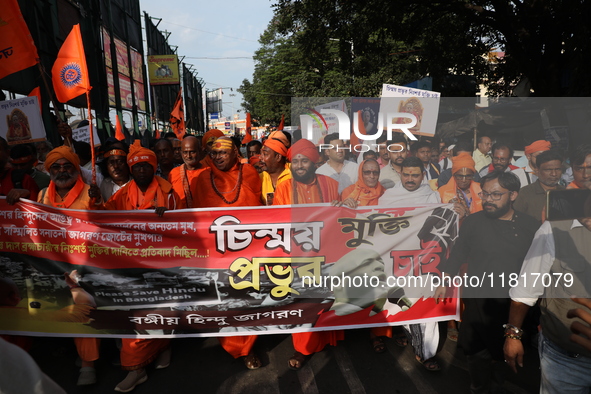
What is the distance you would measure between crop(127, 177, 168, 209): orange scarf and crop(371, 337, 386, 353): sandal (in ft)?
7.19

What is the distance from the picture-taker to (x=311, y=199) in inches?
148

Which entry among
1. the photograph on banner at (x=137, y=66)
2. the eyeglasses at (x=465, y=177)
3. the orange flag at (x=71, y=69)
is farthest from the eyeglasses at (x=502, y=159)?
the photograph on banner at (x=137, y=66)

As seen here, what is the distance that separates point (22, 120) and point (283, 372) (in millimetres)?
4872

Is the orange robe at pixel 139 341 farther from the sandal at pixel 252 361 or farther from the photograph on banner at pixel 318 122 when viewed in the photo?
the photograph on banner at pixel 318 122

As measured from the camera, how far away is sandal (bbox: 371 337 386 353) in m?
3.44

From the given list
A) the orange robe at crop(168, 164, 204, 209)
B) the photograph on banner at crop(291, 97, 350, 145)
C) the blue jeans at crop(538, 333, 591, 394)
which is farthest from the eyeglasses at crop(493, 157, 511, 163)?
the photograph on banner at crop(291, 97, 350, 145)

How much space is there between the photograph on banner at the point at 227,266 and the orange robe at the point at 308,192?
514 millimetres

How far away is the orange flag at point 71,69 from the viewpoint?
3.56 meters

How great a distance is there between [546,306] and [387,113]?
4.38 metres

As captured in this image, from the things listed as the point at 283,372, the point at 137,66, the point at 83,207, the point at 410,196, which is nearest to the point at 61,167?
the point at 83,207

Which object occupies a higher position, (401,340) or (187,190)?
(187,190)

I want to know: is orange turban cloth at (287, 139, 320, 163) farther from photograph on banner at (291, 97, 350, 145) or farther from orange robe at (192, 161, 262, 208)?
photograph on banner at (291, 97, 350, 145)

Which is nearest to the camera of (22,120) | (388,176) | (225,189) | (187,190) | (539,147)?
(225,189)

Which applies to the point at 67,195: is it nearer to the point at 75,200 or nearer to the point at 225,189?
the point at 75,200
